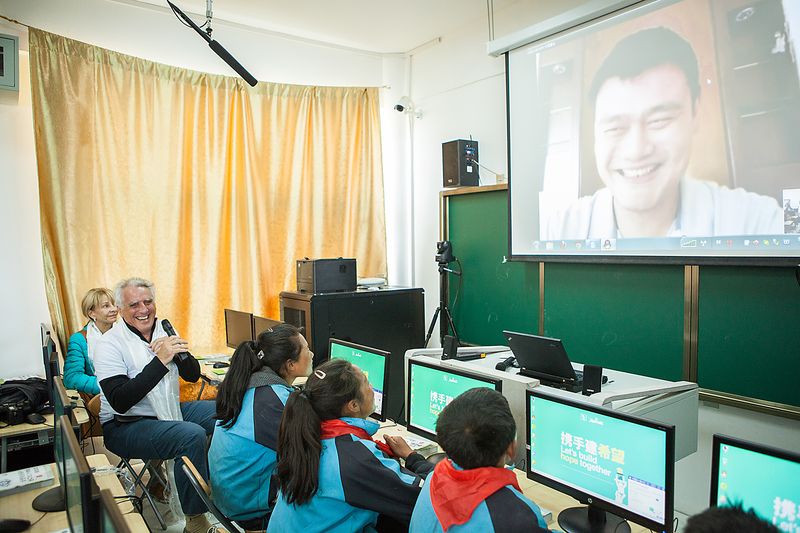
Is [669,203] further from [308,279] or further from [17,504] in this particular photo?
[17,504]

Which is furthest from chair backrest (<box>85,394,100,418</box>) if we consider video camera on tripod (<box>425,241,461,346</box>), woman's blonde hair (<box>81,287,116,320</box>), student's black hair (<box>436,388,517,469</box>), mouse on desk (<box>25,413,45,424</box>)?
student's black hair (<box>436,388,517,469</box>)

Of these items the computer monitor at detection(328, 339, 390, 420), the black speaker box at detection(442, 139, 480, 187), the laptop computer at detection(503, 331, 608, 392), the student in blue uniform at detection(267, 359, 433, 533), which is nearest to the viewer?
the student in blue uniform at detection(267, 359, 433, 533)

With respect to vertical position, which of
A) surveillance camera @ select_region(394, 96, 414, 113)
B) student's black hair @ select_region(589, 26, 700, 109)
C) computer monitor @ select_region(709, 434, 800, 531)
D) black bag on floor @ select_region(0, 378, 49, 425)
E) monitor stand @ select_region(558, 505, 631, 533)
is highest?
surveillance camera @ select_region(394, 96, 414, 113)

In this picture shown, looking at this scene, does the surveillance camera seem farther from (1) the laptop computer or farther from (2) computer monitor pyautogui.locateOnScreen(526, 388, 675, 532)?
(2) computer monitor pyautogui.locateOnScreen(526, 388, 675, 532)

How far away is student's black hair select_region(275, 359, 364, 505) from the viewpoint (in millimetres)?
1637

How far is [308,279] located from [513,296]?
157 cm

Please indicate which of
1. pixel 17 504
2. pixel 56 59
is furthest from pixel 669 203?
pixel 56 59

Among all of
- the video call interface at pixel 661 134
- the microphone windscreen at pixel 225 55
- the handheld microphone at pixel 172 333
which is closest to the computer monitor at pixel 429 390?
the handheld microphone at pixel 172 333

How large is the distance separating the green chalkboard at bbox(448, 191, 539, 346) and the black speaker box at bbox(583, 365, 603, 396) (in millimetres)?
2082

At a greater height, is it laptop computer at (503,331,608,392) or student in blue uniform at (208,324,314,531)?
laptop computer at (503,331,608,392)

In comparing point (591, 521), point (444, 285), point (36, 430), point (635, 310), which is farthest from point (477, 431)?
point (444, 285)

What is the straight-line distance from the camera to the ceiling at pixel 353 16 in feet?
14.0

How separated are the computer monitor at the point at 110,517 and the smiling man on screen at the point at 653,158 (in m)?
2.94

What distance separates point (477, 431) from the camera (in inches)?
56.7
